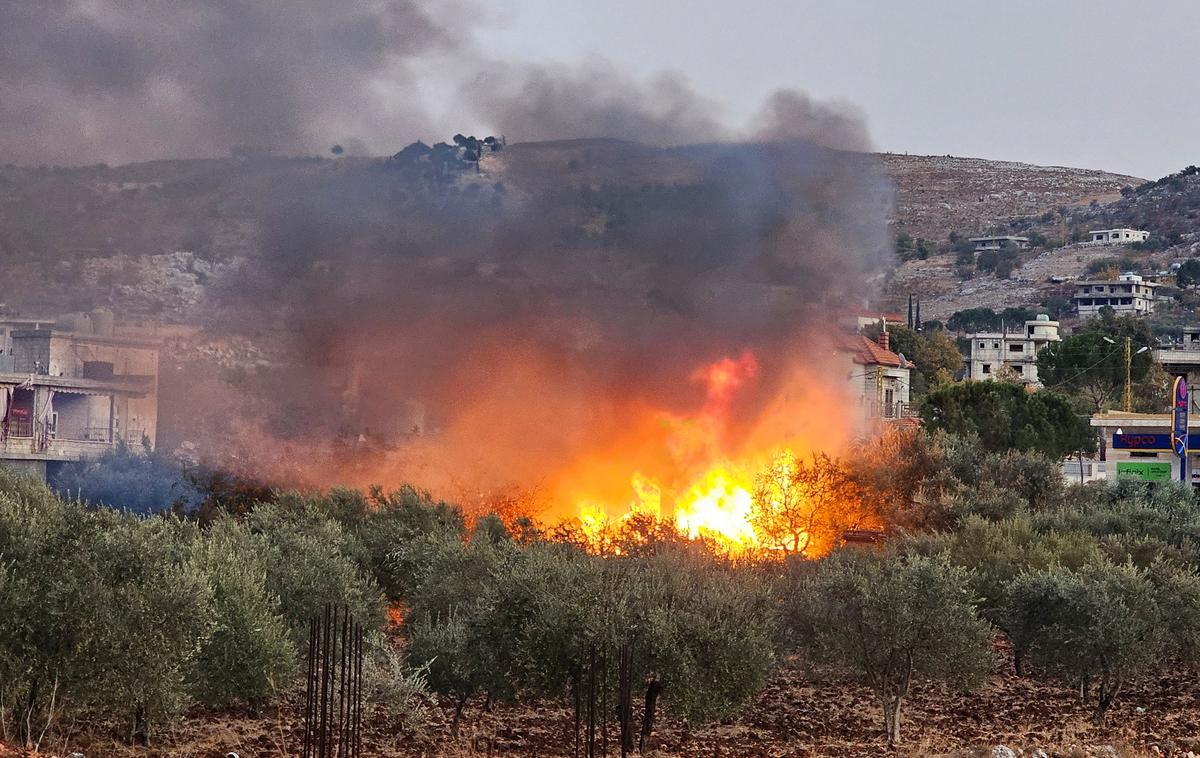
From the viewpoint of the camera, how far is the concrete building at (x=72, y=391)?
89188mm

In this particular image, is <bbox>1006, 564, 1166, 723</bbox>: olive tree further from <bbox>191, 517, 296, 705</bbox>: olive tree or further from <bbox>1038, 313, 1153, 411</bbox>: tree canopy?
<bbox>1038, 313, 1153, 411</bbox>: tree canopy

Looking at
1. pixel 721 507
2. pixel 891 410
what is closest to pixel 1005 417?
pixel 891 410

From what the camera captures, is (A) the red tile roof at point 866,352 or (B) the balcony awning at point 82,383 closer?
(A) the red tile roof at point 866,352

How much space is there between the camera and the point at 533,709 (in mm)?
44969

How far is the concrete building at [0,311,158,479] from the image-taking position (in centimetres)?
8919

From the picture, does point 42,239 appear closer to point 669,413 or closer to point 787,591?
point 669,413

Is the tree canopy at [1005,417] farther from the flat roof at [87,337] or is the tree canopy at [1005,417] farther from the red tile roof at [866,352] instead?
the flat roof at [87,337]

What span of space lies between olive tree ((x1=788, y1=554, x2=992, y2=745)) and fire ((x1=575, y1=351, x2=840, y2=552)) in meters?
20.1

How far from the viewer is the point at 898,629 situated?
4253cm

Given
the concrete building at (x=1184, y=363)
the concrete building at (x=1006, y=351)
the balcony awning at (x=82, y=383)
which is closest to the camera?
the balcony awning at (x=82, y=383)

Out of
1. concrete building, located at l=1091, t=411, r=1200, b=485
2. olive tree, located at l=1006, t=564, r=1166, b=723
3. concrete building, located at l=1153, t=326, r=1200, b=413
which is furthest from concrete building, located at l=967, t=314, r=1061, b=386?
olive tree, located at l=1006, t=564, r=1166, b=723

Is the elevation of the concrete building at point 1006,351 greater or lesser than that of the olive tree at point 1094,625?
greater

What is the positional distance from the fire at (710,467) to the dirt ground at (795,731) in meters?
15.5

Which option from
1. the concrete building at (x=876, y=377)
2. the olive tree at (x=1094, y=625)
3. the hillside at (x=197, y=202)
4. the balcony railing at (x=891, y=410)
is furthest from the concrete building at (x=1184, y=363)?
the olive tree at (x=1094, y=625)
